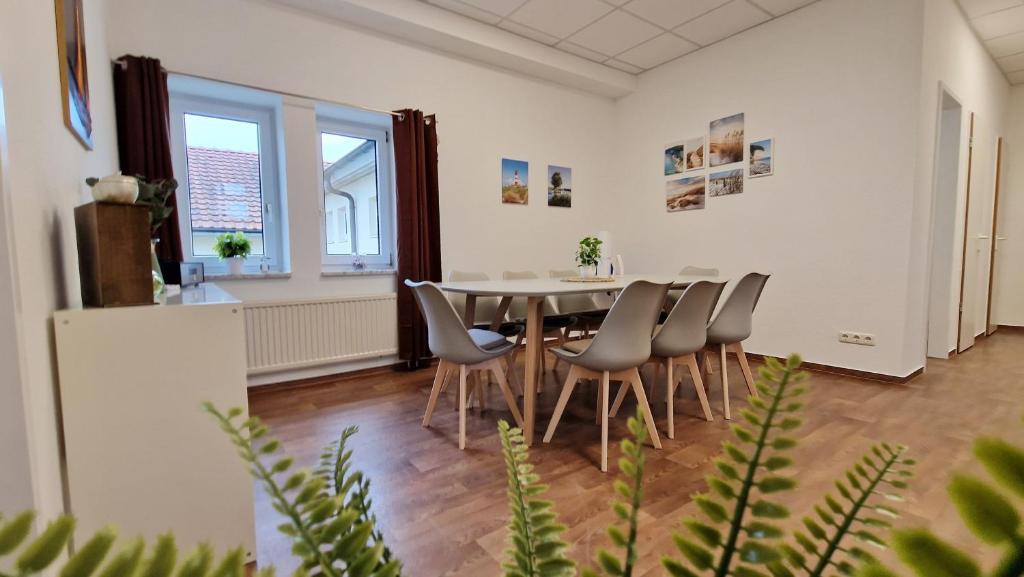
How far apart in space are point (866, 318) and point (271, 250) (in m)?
4.52

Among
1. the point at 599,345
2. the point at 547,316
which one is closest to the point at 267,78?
the point at 547,316

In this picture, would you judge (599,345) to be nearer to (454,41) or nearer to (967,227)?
(454,41)

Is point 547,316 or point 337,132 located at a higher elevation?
point 337,132

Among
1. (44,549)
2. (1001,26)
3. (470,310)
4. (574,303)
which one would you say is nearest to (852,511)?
(44,549)

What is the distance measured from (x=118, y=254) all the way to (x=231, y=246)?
2154 millimetres

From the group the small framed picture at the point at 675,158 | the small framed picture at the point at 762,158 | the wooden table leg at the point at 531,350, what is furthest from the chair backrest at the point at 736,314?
the small framed picture at the point at 675,158

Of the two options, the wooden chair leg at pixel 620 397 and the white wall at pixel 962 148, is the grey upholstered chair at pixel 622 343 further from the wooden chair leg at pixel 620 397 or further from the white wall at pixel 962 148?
the white wall at pixel 962 148

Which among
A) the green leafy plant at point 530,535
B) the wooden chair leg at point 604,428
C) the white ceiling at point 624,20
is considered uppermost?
the white ceiling at point 624,20

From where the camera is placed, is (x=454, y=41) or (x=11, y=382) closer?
(x=11, y=382)

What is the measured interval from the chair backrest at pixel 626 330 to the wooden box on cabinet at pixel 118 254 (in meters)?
1.65

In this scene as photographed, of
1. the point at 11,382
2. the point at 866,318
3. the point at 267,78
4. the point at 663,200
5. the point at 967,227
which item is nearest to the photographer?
the point at 11,382

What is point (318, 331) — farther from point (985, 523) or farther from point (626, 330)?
point (985, 523)

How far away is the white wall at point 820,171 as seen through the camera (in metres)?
3.37

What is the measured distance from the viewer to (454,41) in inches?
154
